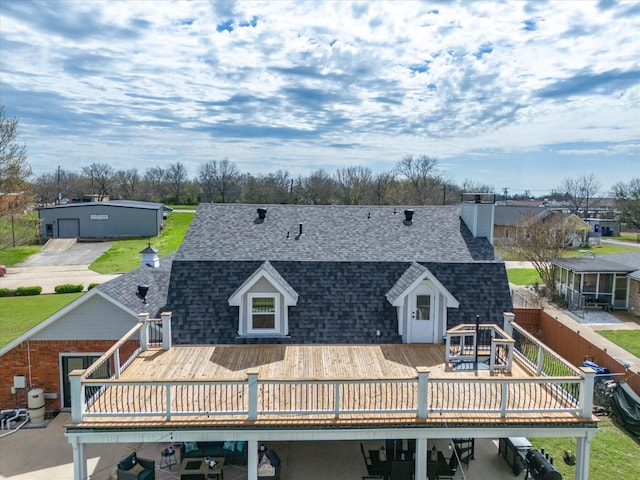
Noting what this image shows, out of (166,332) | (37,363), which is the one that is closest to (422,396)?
(166,332)

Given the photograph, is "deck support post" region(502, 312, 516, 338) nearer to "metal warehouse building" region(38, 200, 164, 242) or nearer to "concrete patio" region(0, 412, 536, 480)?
"concrete patio" region(0, 412, 536, 480)

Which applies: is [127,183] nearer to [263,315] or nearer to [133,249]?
[133,249]

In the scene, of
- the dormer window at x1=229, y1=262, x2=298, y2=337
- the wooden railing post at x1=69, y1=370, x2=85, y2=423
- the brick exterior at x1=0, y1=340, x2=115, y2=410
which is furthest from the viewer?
the brick exterior at x1=0, y1=340, x2=115, y2=410

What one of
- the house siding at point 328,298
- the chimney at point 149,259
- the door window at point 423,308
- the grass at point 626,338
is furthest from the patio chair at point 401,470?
the grass at point 626,338

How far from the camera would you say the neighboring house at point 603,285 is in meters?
27.7

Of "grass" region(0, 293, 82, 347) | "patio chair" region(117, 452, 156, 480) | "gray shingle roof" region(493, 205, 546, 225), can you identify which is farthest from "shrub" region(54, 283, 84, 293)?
"gray shingle roof" region(493, 205, 546, 225)

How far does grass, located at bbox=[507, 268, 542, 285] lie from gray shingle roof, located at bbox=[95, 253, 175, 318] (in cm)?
2853

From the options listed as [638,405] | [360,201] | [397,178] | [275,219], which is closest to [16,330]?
[275,219]

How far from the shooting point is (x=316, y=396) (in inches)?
387

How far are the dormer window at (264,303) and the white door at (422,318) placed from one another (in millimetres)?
3714

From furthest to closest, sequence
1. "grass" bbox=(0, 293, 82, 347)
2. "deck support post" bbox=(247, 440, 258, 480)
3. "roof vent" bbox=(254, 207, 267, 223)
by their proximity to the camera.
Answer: "grass" bbox=(0, 293, 82, 347), "roof vent" bbox=(254, 207, 267, 223), "deck support post" bbox=(247, 440, 258, 480)

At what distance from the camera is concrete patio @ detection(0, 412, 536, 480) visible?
10828mm

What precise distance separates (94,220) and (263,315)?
152ft

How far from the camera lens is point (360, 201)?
238ft
